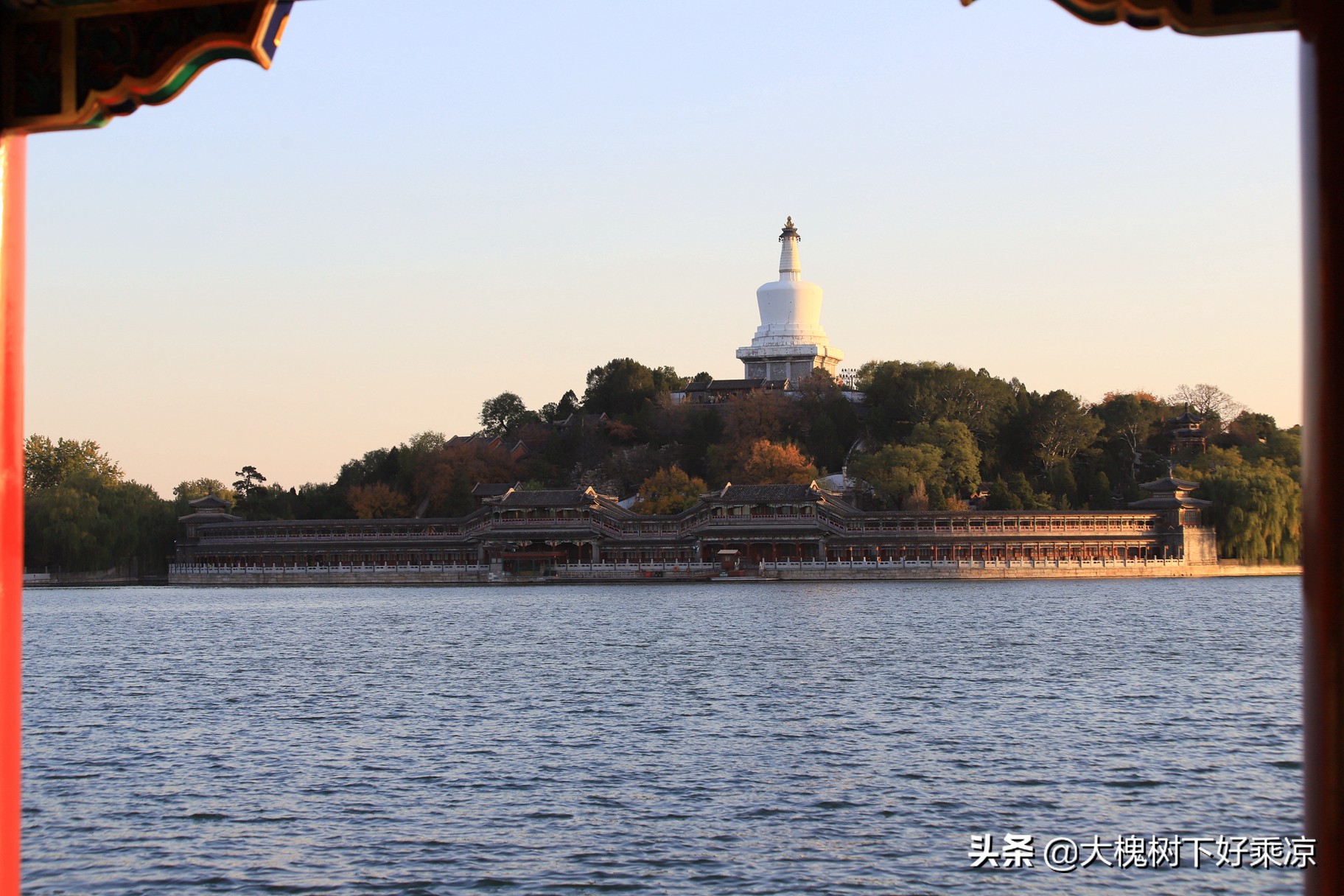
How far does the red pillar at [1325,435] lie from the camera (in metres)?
4.01

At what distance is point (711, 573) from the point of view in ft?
237

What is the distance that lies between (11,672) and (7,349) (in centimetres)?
108

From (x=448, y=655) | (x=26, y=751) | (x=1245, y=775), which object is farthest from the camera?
(x=448, y=655)

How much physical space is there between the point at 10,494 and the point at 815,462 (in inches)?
3164

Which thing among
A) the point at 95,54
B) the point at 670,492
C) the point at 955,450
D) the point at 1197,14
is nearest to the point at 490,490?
the point at 670,492

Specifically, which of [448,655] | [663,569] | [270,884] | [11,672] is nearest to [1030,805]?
[270,884]

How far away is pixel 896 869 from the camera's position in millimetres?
13961

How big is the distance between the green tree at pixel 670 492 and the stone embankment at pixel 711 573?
5.36 metres

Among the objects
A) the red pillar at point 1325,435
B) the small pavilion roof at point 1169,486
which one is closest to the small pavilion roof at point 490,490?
the small pavilion roof at point 1169,486

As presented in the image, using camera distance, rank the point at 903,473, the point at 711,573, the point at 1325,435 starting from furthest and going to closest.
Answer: the point at 903,473 → the point at 711,573 → the point at 1325,435

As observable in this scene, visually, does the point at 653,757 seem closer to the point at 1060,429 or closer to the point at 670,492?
the point at 670,492

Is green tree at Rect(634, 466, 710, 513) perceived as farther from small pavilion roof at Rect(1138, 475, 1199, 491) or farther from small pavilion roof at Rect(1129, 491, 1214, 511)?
small pavilion roof at Rect(1138, 475, 1199, 491)

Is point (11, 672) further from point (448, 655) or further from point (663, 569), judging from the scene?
point (663, 569)

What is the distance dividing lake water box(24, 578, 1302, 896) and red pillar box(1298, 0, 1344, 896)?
9675 millimetres
